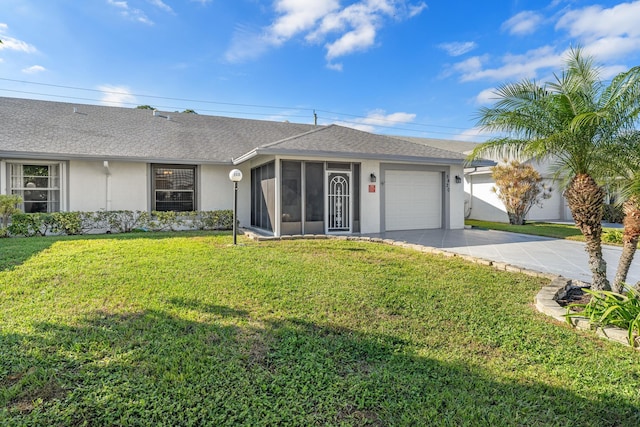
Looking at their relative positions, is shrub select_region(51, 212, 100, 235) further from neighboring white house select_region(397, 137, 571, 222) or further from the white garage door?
neighboring white house select_region(397, 137, 571, 222)

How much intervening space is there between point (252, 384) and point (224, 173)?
1172cm

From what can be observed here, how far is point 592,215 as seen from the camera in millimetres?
4980

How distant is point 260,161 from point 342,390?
1025cm

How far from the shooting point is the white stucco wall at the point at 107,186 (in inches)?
464

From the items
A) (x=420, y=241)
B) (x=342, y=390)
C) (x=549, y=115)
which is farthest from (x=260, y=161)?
(x=342, y=390)

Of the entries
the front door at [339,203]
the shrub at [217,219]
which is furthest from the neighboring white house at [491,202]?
the shrub at [217,219]

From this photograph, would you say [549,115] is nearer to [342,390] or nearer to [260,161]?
[342,390]

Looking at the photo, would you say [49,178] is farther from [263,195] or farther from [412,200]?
[412,200]

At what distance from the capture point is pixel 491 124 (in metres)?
5.74

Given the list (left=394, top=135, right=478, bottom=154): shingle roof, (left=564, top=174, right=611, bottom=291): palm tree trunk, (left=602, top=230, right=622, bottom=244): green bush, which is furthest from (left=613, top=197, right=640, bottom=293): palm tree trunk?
(left=394, top=135, right=478, bottom=154): shingle roof

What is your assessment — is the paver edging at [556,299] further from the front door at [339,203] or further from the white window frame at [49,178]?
the white window frame at [49,178]

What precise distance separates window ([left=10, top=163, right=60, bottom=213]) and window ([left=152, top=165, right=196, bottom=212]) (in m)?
3.05

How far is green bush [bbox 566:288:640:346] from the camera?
12.3 ft

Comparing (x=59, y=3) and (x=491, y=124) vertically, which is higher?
(x=59, y=3)
